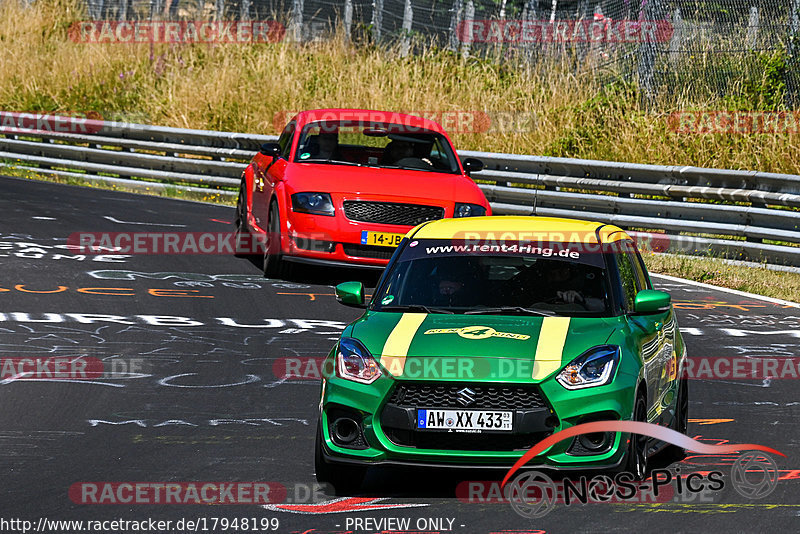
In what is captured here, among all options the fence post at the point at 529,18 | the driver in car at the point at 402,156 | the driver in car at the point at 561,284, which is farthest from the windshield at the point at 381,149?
the fence post at the point at 529,18

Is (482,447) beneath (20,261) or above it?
above

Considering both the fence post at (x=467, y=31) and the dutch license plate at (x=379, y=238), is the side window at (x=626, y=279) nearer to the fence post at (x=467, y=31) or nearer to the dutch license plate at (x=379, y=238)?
the dutch license plate at (x=379, y=238)

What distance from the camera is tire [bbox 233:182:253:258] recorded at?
16.2 meters

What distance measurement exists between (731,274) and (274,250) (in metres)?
5.45

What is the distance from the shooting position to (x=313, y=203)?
14070mm

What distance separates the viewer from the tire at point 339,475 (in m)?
6.73

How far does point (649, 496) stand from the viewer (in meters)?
6.68

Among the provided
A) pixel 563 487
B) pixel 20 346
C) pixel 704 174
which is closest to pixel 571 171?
pixel 704 174

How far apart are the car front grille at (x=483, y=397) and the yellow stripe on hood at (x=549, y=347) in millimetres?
101

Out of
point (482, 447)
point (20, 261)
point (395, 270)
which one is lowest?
point (20, 261)

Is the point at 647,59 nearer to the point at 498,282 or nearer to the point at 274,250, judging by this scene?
the point at 274,250

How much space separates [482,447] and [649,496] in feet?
2.88

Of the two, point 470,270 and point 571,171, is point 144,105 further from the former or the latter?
point 470,270

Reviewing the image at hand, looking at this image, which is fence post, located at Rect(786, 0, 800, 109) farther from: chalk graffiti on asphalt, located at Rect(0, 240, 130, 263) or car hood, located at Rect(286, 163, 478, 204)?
chalk graffiti on asphalt, located at Rect(0, 240, 130, 263)
